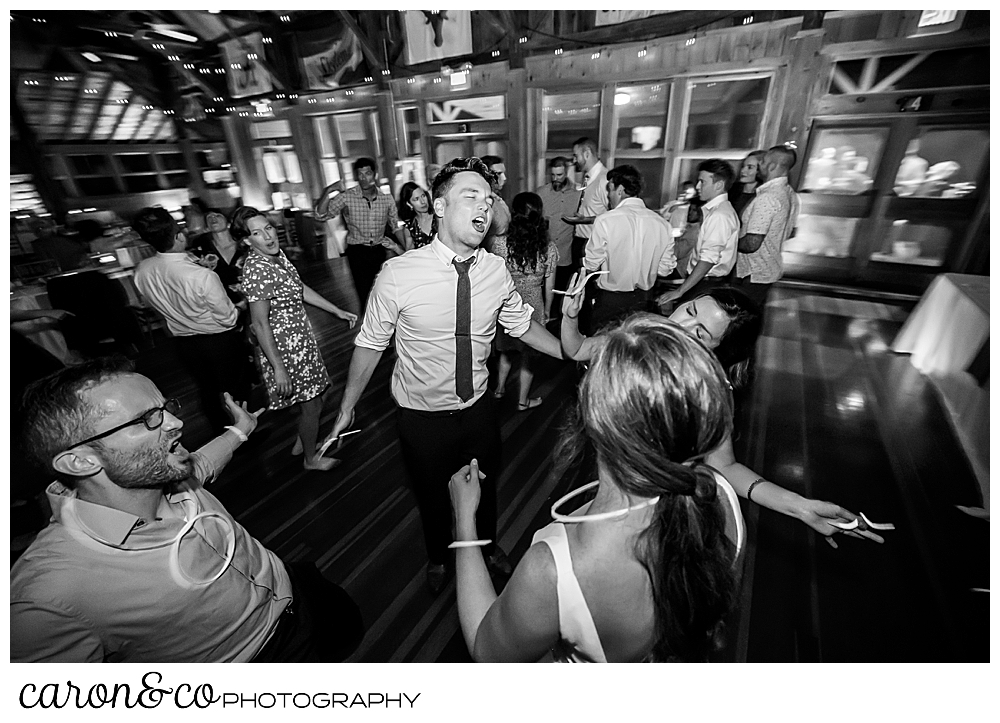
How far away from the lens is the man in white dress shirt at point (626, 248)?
2.71 metres

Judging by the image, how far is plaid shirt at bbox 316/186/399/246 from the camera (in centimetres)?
384

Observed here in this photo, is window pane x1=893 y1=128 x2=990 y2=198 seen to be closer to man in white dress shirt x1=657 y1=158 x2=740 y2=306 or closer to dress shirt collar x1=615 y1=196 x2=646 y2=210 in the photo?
man in white dress shirt x1=657 y1=158 x2=740 y2=306

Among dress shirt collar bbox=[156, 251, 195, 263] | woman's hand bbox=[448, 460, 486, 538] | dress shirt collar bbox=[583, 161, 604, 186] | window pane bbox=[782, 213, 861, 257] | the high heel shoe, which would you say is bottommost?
the high heel shoe

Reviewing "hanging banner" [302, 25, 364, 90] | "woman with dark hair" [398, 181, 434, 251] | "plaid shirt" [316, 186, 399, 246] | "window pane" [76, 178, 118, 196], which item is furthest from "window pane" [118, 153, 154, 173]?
"woman with dark hair" [398, 181, 434, 251]

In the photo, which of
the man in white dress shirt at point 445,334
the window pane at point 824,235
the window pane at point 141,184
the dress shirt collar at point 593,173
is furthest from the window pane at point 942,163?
the window pane at point 141,184

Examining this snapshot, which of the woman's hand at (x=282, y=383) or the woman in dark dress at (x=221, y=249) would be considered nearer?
the woman's hand at (x=282, y=383)

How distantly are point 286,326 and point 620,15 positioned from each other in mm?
4255

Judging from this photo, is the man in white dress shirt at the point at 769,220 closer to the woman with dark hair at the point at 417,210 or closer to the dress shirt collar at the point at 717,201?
the dress shirt collar at the point at 717,201

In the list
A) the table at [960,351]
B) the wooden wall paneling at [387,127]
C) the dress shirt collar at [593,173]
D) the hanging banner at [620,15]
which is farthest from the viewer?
the wooden wall paneling at [387,127]

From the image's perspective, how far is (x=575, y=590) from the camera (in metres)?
0.70

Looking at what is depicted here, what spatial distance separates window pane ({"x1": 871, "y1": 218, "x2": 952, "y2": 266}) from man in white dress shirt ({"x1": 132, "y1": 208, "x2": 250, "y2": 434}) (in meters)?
6.85

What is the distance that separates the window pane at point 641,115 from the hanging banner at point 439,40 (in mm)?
1875

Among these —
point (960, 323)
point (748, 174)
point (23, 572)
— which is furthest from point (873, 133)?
point (23, 572)

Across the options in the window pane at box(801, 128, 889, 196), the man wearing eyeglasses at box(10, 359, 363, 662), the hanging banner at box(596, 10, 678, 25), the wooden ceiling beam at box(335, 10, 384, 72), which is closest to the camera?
the man wearing eyeglasses at box(10, 359, 363, 662)
